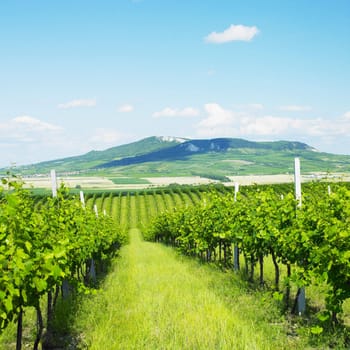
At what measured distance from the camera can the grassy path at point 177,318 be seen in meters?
5.96

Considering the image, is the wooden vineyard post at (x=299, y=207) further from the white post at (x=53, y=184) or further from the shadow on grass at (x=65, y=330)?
the white post at (x=53, y=184)

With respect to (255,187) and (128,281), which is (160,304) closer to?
(128,281)

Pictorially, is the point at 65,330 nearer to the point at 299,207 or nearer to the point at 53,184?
the point at 53,184

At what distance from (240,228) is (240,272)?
9.49 feet

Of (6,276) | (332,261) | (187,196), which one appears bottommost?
(187,196)

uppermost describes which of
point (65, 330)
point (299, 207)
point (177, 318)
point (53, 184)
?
point (53, 184)

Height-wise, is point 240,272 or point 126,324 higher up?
point 126,324

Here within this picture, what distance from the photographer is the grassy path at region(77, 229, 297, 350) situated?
5.96m

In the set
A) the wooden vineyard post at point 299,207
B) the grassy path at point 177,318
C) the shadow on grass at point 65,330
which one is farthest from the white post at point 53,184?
the wooden vineyard post at point 299,207

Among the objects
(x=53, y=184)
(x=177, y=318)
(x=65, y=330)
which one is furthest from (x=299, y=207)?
(x=53, y=184)

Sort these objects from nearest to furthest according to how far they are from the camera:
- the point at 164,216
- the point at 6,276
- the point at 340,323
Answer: the point at 6,276 → the point at 340,323 → the point at 164,216

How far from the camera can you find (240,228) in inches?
424

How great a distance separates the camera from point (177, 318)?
7047mm

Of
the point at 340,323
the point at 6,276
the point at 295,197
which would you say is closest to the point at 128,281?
the point at 295,197
